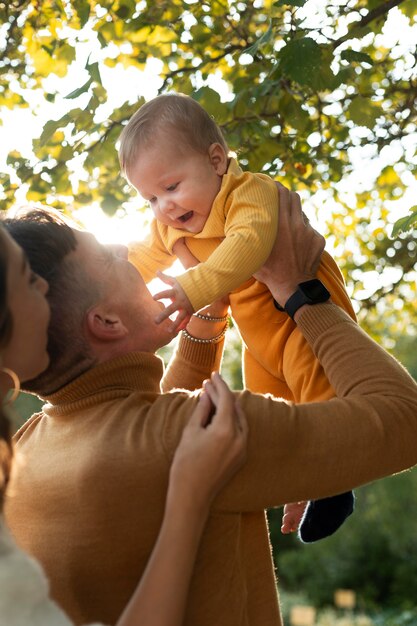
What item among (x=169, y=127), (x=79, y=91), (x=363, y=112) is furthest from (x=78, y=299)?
(x=363, y=112)

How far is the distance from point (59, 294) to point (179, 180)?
0.82 m

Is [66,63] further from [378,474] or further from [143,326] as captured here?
[378,474]

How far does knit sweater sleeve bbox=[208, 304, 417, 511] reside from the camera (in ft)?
5.98

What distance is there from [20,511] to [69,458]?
0.21 metres

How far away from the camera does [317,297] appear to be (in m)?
2.33

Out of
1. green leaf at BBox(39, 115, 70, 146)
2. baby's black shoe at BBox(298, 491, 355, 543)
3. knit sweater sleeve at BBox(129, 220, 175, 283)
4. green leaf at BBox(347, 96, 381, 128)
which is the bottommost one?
baby's black shoe at BBox(298, 491, 355, 543)

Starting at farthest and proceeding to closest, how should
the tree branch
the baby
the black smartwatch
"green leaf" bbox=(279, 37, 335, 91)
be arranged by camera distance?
the tree branch → "green leaf" bbox=(279, 37, 335, 91) → the baby → the black smartwatch

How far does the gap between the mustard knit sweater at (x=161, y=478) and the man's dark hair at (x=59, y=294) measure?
48 millimetres

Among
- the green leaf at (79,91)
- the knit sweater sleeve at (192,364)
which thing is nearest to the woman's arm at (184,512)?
the knit sweater sleeve at (192,364)

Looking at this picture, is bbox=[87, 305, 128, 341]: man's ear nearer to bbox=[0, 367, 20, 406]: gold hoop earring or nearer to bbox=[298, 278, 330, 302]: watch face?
bbox=[0, 367, 20, 406]: gold hoop earring

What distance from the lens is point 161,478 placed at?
1.83 m

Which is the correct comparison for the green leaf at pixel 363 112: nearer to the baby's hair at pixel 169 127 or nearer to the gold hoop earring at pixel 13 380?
the baby's hair at pixel 169 127

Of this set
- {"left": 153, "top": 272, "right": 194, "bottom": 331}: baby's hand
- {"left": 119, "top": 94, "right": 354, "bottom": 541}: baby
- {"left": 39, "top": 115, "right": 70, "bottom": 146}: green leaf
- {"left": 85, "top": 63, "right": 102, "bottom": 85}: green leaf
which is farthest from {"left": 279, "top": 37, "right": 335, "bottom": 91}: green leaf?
{"left": 153, "top": 272, "right": 194, "bottom": 331}: baby's hand

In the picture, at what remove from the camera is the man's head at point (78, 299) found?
2018 millimetres
